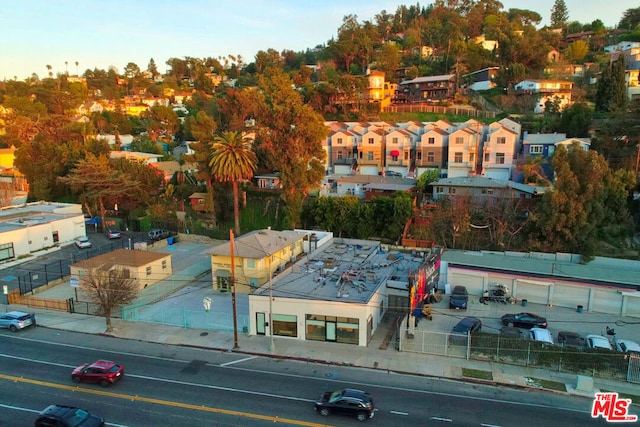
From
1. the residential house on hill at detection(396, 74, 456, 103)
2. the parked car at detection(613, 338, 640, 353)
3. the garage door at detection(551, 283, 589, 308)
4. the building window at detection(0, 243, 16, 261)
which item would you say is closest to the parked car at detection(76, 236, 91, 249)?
the building window at detection(0, 243, 16, 261)

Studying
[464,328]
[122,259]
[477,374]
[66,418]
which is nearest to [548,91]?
[464,328]

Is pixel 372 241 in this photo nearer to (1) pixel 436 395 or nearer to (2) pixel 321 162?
(2) pixel 321 162

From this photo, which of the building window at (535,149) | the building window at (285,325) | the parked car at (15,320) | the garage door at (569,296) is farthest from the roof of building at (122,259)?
the building window at (535,149)

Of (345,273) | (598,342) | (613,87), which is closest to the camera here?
(598,342)

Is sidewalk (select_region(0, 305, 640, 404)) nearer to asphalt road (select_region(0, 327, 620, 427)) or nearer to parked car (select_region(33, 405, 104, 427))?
asphalt road (select_region(0, 327, 620, 427))

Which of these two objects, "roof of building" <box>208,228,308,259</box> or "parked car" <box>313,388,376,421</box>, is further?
"roof of building" <box>208,228,308,259</box>

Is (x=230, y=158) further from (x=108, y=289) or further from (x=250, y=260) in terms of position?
(x=108, y=289)
